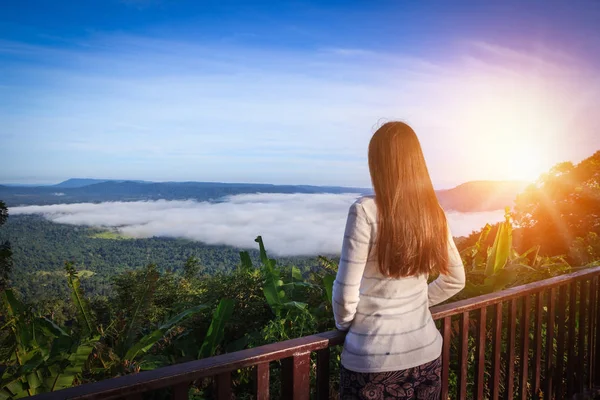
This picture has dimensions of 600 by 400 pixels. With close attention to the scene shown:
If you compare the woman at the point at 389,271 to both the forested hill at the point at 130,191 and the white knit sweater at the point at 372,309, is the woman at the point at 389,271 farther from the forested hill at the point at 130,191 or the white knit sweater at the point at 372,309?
the forested hill at the point at 130,191

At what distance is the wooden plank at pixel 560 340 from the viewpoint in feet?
9.87

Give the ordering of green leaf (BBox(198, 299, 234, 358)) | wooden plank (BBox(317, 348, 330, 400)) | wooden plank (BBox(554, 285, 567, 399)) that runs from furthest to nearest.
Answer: wooden plank (BBox(554, 285, 567, 399)) → green leaf (BBox(198, 299, 234, 358)) → wooden plank (BBox(317, 348, 330, 400))

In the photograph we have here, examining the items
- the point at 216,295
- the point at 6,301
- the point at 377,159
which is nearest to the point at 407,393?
the point at 377,159

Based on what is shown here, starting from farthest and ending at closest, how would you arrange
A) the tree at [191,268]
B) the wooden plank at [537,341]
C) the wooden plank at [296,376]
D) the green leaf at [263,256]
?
1. the tree at [191,268]
2. the green leaf at [263,256]
3. the wooden plank at [537,341]
4. the wooden plank at [296,376]

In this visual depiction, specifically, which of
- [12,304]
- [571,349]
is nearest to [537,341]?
[571,349]

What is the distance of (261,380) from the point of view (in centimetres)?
149

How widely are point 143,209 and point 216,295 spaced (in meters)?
50.9

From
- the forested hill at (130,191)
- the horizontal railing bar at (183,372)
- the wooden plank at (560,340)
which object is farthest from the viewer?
the forested hill at (130,191)

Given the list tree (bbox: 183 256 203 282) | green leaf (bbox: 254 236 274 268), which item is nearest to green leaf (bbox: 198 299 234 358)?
green leaf (bbox: 254 236 274 268)

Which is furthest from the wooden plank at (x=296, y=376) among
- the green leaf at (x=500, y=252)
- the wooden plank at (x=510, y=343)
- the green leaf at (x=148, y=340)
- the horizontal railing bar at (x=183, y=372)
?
the green leaf at (x=500, y=252)

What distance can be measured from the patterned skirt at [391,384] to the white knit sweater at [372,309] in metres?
0.04

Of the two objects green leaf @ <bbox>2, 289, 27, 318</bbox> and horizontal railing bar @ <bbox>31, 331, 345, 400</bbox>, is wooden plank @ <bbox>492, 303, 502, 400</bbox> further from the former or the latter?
green leaf @ <bbox>2, 289, 27, 318</bbox>

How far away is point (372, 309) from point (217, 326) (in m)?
1.55

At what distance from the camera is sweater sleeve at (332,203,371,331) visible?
160cm
